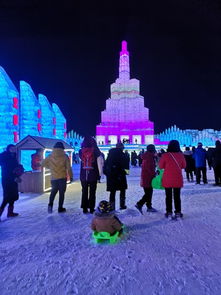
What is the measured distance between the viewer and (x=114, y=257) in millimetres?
2842

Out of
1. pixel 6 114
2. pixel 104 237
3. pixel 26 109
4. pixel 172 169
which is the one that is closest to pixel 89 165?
pixel 172 169

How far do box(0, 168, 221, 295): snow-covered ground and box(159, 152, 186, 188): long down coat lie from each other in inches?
30.4

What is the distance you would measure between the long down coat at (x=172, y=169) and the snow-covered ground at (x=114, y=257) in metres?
0.77

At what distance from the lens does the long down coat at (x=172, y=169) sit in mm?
4418

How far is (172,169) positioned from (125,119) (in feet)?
171

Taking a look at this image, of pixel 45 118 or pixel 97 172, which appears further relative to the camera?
pixel 45 118

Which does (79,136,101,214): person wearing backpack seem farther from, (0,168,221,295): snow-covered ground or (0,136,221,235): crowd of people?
(0,168,221,295): snow-covered ground

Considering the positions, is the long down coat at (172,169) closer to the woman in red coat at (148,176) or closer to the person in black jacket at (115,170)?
the woman in red coat at (148,176)

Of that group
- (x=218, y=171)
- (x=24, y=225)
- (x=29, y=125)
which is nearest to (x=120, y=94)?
(x=29, y=125)

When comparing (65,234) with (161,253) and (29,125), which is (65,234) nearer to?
(161,253)

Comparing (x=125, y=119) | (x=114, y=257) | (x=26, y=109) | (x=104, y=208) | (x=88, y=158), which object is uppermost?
(x=125, y=119)

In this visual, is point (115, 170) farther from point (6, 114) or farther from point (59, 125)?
point (59, 125)

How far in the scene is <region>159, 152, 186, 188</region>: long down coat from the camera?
4.42 meters

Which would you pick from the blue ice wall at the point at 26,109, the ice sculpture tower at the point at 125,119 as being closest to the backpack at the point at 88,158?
the blue ice wall at the point at 26,109
